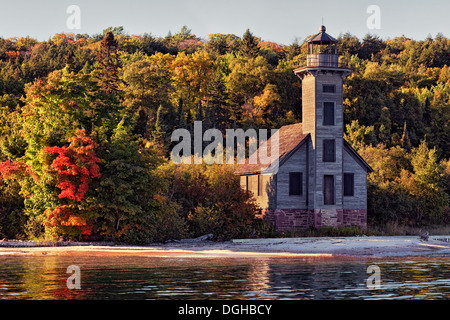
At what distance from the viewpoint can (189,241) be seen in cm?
4275

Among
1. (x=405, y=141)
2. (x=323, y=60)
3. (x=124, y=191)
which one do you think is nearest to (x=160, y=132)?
(x=323, y=60)

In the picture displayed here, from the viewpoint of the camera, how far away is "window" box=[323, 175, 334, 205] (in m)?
47.7

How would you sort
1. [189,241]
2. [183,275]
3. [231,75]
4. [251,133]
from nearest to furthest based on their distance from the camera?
[183,275] → [189,241] → [251,133] → [231,75]

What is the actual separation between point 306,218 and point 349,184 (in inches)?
164

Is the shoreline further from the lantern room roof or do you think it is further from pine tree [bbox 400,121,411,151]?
pine tree [bbox 400,121,411,151]

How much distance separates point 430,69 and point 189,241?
295ft

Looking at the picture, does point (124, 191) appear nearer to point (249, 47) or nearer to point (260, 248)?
point (260, 248)

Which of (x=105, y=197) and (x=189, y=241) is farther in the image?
(x=189, y=241)

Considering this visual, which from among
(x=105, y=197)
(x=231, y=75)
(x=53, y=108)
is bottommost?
(x=105, y=197)

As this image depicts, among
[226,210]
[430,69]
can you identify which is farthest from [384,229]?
[430,69]

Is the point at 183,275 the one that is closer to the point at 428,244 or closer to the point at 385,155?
the point at 428,244

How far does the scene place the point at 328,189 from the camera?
47812 millimetres

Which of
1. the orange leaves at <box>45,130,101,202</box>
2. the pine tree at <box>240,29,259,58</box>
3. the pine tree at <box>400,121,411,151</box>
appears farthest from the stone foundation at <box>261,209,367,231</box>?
the pine tree at <box>240,29,259,58</box>

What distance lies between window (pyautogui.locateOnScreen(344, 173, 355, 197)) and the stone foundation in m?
1.25
